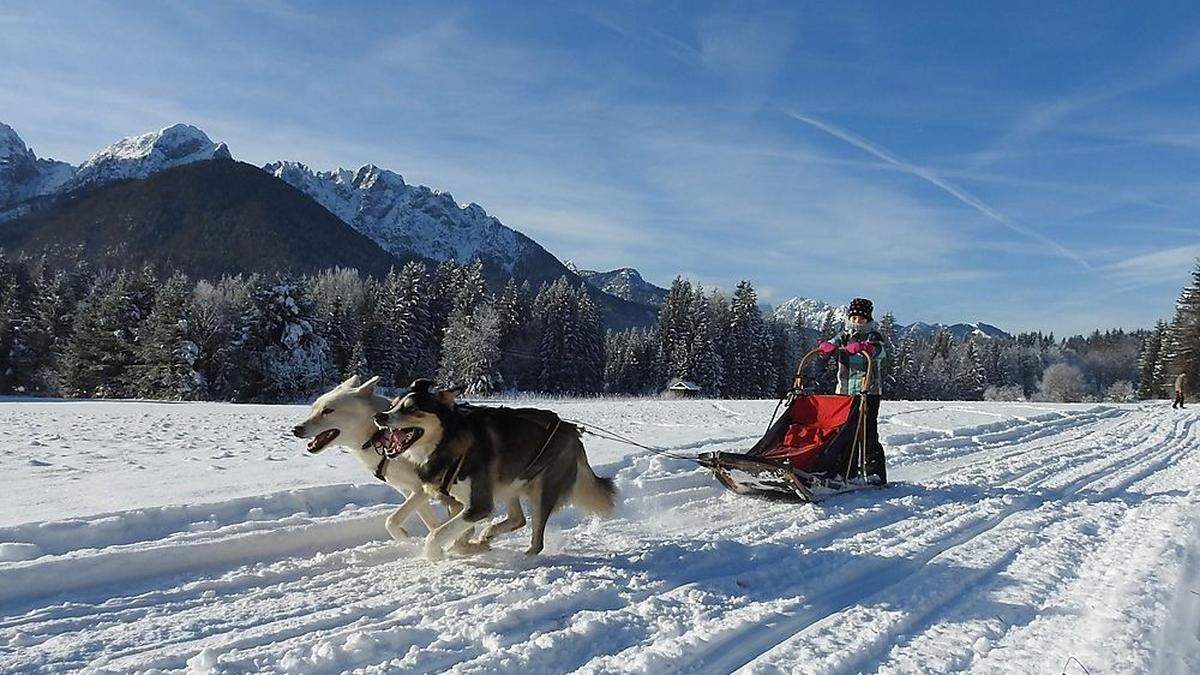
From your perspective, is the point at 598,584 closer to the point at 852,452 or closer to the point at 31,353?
the point at 852,452

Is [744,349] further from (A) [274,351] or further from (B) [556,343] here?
(A) [274,351]

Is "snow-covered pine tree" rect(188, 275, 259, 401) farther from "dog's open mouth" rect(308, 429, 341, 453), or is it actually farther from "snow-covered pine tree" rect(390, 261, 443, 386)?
"dog's open mouth" rect(308, 429, 341, 453)

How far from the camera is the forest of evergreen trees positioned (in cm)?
4381

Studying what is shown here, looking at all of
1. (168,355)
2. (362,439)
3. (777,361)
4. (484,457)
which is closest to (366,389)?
(362,439)

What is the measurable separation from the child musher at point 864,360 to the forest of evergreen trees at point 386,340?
24.9 m

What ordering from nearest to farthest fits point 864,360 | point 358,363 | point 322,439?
1. point 322,439
2. point 864,360
3. point 358,363

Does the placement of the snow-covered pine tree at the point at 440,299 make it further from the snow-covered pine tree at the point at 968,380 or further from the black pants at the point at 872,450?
the snow-covered pine tree at the point at 968,380

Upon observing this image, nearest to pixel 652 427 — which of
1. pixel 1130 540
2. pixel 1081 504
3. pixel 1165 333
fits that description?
pixel 1081 504

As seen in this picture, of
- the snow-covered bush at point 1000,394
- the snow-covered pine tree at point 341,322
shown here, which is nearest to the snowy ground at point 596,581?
the snow-covered pine tree at point 341,322

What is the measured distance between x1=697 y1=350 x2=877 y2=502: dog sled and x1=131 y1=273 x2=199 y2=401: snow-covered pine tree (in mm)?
40433

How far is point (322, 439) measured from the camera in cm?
571

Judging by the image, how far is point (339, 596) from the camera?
4.57m

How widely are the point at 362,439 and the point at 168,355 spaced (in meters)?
43.5

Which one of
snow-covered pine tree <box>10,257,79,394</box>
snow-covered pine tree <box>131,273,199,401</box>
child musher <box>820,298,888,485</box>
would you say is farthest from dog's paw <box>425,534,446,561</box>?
snow-covered pine tree <box>10,257,79,394</box>
